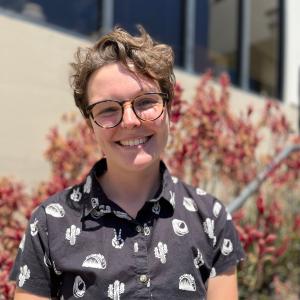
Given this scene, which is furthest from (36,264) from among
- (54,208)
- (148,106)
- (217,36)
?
(217,36)

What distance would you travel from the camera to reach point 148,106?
1462 mm

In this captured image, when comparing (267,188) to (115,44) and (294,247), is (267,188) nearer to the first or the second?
(294,247)

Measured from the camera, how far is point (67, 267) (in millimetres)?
1376

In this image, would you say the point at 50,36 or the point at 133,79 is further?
the point at 50,36

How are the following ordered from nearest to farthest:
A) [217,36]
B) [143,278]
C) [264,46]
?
[143,278] < [217,36] < [264,46]

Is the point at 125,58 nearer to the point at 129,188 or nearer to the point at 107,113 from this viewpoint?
the point at 107,113

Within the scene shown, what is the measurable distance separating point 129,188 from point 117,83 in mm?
348

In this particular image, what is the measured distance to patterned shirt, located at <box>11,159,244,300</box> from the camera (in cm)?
139

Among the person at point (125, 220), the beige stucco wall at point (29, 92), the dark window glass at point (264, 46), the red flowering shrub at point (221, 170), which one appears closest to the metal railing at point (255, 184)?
the red flowering shrub at point (221, 170)

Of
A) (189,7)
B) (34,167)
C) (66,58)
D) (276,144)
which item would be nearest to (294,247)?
(276,144)

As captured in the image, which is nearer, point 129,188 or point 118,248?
point 118,248

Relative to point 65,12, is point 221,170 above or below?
below

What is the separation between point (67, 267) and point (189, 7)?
4828 mm

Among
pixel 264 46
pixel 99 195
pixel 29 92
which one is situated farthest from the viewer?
pixel 264 46
